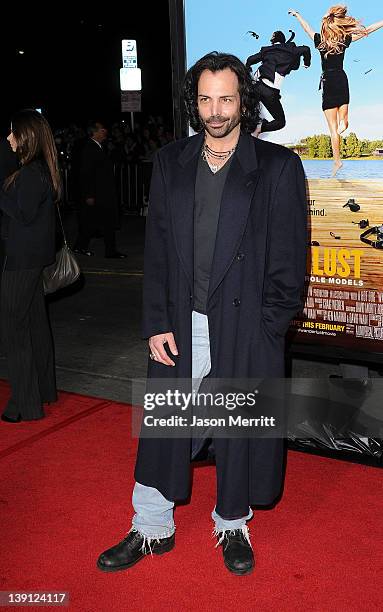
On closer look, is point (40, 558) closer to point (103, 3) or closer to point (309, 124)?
point (309, 124)

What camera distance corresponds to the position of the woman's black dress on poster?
3715 mm

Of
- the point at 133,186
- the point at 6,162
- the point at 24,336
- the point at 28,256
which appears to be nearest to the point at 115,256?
the point at 133,186

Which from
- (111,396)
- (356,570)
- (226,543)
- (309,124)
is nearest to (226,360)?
(226,543)

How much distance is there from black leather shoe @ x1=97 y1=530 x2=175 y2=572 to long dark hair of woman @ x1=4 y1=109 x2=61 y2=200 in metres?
2.29

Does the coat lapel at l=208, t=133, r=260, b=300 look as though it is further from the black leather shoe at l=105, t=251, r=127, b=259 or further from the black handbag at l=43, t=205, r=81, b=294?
the black leather shoe at l=105, t=251, r=127, b=259

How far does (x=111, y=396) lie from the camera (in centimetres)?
538

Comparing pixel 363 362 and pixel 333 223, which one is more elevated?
pixel 333 223

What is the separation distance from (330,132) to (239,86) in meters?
0.97

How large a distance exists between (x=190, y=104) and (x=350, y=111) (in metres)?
0.97

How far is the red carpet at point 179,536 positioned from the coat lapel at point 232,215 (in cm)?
117

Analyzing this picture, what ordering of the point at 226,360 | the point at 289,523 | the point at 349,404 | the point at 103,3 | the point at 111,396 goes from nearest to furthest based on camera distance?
the point at 226,360 < the point at 289,523 < the point at 349,404 < the point at 111,396 < the point at 103,3

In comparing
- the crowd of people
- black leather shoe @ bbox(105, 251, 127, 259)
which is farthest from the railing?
black leather shoe @ bbox(105, 251, 127, 259)

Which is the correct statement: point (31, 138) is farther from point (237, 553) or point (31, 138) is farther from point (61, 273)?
point (237, 553)

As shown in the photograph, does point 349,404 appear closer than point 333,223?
No
